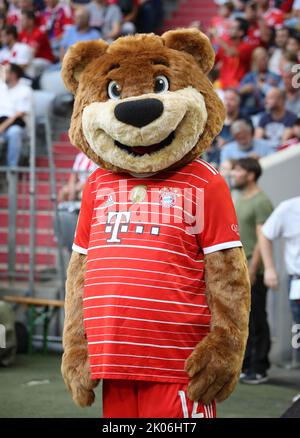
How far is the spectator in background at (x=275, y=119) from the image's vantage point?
11.0 metres

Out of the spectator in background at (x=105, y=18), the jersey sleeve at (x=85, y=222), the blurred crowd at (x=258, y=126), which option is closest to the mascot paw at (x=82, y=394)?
the jersey sleeve at (x=85, y=222)

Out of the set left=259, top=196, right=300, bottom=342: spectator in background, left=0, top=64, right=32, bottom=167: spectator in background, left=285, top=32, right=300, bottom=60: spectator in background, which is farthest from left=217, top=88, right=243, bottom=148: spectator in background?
left=259, top=196, right=300, bottom=342: spectator in background

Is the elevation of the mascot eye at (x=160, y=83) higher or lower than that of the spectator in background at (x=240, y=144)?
lower

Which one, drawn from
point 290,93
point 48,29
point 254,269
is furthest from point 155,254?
point 48,29

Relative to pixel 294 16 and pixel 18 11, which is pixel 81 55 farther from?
pixel 18 11

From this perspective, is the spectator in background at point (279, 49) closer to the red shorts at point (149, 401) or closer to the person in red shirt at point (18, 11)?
the person in red shirt at point (18, 11)

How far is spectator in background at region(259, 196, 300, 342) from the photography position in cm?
721

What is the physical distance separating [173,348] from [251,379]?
453 cm

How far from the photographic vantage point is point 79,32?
47.1 feet

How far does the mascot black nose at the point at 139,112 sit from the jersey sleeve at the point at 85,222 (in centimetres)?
40

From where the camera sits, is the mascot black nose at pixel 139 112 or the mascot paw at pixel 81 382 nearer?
the mascot black nose at pixel 139 112

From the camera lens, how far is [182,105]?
3.73m

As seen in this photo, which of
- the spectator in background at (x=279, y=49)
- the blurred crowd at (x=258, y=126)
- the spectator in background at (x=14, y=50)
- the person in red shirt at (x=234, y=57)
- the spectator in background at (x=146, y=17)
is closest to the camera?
the blurred crowd at (x=258, y=126)

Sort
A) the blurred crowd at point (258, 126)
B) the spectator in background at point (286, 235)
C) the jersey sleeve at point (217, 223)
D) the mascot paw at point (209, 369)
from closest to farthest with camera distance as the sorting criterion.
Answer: the mascot paw at point (209, 369)
the jersey sleeve at point (217, 223)
the spectator in background at point (286, 235)
the blurred crowd at point (258, 126)
